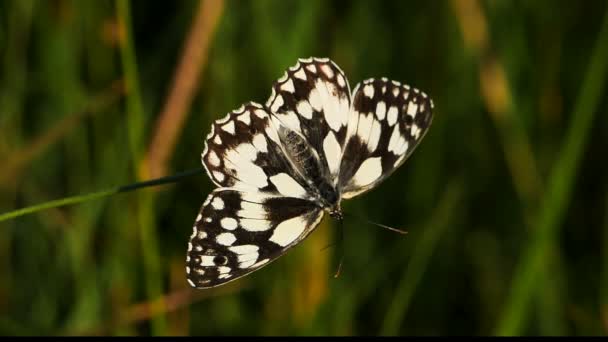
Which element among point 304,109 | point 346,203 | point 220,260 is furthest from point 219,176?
point 346,203

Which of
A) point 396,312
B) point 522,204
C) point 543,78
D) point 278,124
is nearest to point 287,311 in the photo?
point 396,312

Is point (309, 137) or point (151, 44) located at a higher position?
point (151, 44)

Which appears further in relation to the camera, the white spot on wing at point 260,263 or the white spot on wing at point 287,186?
the white spot on wing at point 287,186

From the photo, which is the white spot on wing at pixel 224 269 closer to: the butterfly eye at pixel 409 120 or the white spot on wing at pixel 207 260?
the white spot on wing at pixel 207 260

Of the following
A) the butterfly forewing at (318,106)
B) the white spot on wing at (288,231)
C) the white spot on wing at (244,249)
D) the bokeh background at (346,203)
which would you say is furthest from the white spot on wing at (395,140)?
the bokeh background at (346,203)

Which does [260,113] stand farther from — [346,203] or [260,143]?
[346,203]

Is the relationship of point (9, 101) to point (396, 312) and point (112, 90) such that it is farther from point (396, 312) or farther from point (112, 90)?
point (396, 312)

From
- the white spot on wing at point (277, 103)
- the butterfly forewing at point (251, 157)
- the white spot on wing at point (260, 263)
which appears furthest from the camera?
the white spot on wing at point (277, 103)
